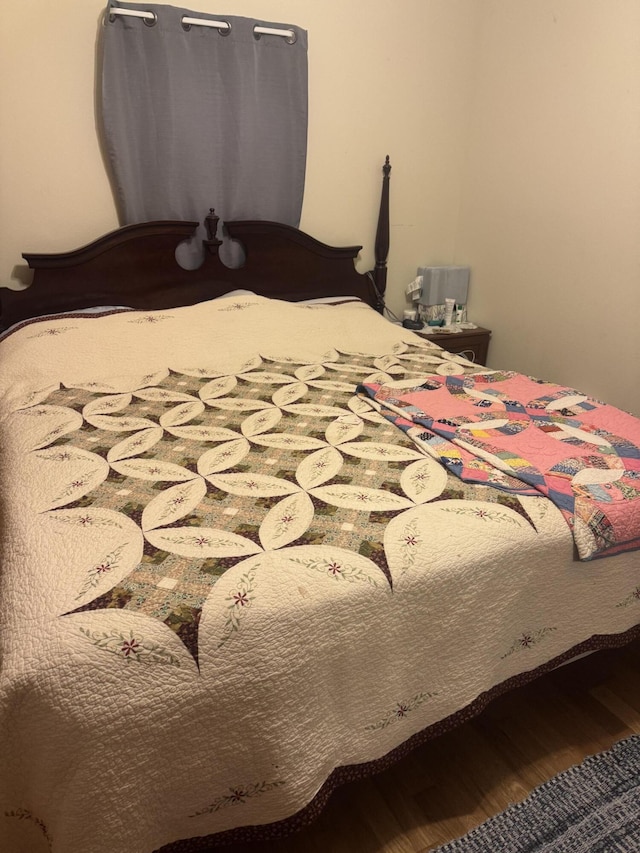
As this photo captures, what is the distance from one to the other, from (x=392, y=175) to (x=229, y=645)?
2.65 meters

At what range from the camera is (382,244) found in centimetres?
296

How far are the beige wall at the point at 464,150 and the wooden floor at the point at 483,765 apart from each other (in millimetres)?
1381

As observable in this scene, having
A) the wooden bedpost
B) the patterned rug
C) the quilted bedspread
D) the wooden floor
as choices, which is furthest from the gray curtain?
the patterned rug

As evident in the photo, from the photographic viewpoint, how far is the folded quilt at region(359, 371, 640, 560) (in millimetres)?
1289

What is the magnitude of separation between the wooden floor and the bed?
220mm

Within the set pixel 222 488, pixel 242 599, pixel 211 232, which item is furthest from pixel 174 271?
pixel 242 599

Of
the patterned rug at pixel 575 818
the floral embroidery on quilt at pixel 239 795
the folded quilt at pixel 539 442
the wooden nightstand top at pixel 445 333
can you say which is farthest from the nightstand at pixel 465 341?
the floral embroidery on quilt at pixel 239 795

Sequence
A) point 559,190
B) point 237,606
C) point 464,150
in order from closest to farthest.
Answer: point 237,606, point 559,190, point 464,150

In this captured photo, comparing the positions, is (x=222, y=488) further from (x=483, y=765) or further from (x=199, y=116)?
(x=199, y=116)

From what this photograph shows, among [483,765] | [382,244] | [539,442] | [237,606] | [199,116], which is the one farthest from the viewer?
[382,244]

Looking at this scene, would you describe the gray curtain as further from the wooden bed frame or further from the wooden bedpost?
the wooden bedpost

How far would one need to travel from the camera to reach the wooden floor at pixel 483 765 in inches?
48.7

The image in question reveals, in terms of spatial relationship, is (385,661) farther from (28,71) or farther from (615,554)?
(28,71)

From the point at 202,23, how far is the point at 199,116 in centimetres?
32
